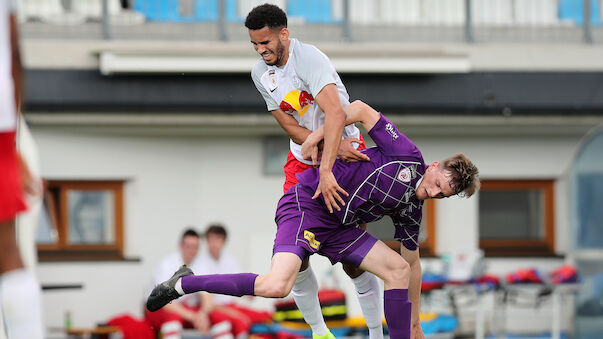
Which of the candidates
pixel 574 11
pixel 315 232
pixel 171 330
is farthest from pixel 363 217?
pixel 574 11

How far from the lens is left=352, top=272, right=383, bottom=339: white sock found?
21.7ft

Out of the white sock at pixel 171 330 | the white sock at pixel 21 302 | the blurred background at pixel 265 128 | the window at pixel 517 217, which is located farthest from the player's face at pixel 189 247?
the white sock at pixel 21 302

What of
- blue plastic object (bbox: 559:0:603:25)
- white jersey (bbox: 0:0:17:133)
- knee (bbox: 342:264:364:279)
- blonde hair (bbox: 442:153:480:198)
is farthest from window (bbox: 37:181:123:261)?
white jersey (bbox: 0:0:17:133)

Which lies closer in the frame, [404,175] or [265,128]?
[404,175]

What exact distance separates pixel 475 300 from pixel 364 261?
8.08 metres

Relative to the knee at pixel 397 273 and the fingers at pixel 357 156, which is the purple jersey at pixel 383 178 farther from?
the knee at pixel 397 273

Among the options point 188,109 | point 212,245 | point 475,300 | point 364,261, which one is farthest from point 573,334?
point 364,261

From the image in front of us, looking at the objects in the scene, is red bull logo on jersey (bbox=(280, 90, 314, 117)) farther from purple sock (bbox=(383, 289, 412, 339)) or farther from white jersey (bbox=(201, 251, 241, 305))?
white jersey (bbox=(201, 251, 241, 305))

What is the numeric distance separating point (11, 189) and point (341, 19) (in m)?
10.4

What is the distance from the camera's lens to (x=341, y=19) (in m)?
13.9

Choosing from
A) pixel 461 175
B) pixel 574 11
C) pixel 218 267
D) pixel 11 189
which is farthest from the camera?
pixel 574 11

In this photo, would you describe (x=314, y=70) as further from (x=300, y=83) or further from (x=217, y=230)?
(x=217, y=230)

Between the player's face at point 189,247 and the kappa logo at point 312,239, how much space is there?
5.47 metres

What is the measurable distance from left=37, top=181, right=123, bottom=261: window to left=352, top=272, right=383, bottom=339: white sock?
24.6ft
